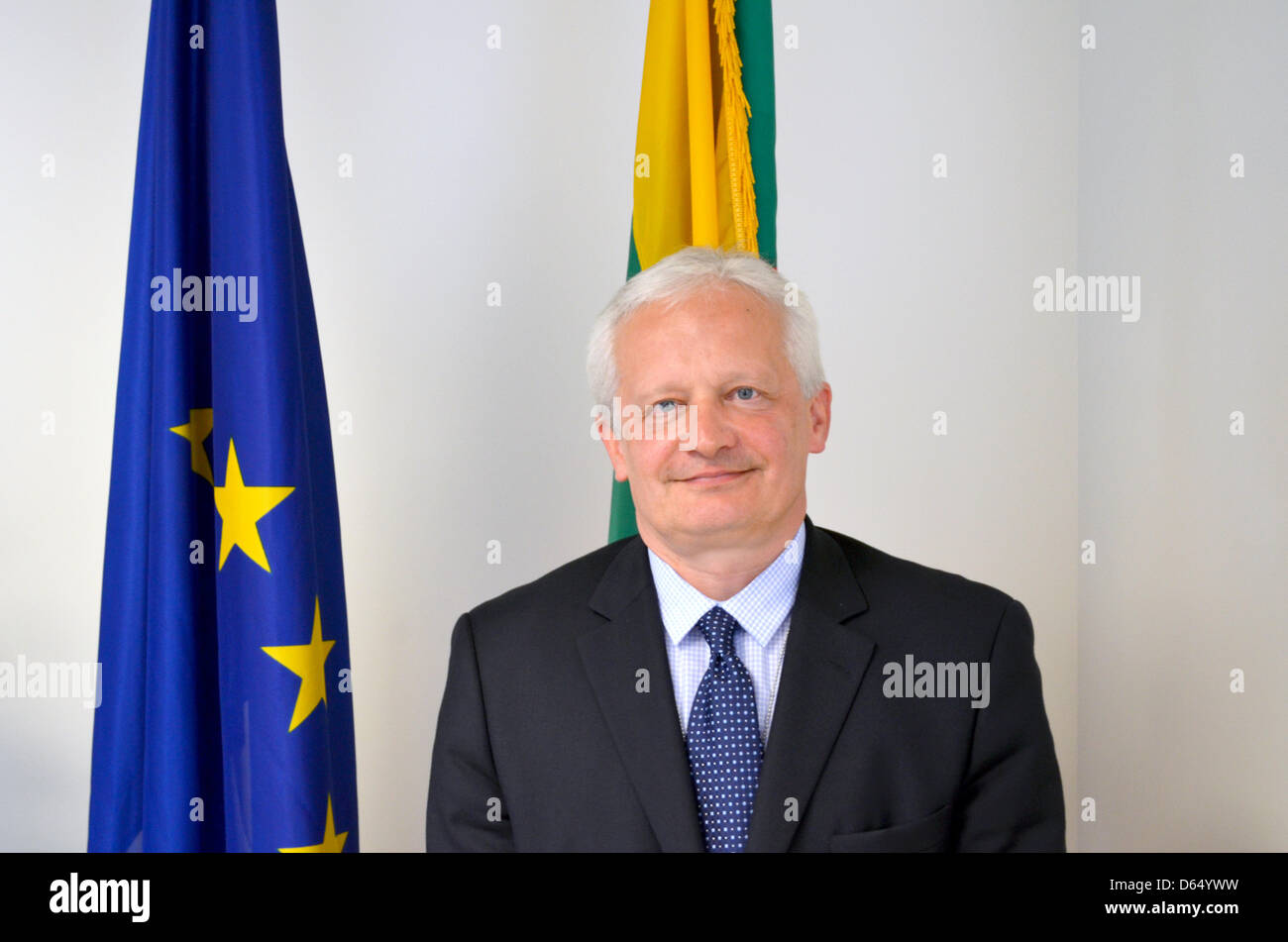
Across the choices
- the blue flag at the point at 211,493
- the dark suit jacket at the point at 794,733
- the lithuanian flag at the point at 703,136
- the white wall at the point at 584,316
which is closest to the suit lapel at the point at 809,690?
the dark suit jacket at the point at 794,733

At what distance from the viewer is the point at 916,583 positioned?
6.77 ft

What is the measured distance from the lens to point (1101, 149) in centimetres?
327

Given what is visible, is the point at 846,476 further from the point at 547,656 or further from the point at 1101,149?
the point at 547,656

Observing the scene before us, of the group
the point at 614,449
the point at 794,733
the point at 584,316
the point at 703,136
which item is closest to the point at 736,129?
the point at 703,136

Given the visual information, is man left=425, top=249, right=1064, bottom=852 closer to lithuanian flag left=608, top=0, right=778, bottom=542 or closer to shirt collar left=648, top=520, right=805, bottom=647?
shirt collar left=648, top=520, right=805, bottom=647

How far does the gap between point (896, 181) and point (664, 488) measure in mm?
1775

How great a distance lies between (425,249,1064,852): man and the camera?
1.89 meters

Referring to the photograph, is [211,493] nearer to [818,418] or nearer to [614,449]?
[614,449]

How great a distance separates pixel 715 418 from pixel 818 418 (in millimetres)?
239

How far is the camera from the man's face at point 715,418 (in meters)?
1.94

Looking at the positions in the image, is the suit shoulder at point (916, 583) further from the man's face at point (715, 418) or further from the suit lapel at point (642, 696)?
the suit lapel at point (642, 696)

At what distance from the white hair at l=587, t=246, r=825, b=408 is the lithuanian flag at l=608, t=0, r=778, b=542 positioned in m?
0.61
